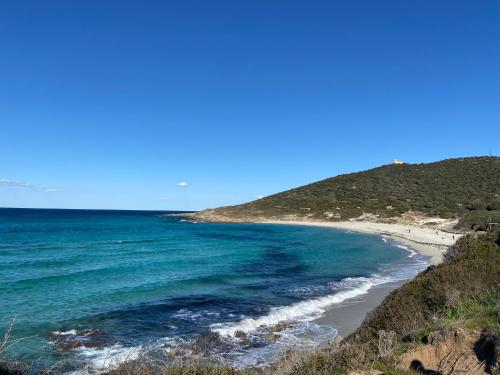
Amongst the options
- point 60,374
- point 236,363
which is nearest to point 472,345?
point 236,363

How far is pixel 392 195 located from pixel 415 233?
35.5m

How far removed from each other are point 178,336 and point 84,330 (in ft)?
10.8

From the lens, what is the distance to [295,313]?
1633cm

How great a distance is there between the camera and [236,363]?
10891 mm

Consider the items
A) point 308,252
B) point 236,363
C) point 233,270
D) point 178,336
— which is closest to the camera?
point 236,363

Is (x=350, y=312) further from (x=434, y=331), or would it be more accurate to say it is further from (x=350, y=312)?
(x=434, y=331)

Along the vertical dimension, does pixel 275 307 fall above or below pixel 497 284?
below

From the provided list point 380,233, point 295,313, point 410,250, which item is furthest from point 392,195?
point 295,313

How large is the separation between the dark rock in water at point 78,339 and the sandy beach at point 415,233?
2086 cm

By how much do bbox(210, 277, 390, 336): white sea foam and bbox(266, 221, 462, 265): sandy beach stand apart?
29.6ft

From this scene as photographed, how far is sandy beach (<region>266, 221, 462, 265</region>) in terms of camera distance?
39.5m

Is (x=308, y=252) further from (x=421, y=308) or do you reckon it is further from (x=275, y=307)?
(x=421, y=308)

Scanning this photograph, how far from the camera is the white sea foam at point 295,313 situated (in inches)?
559

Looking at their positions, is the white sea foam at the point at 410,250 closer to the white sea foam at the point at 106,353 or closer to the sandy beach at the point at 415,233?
the sandy beach at the point at 415,233
